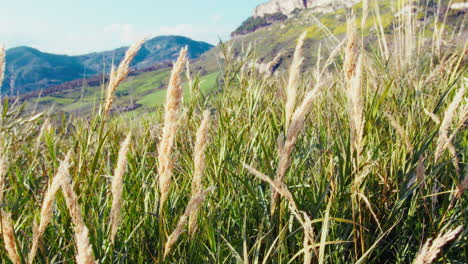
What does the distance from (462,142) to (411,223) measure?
151cm

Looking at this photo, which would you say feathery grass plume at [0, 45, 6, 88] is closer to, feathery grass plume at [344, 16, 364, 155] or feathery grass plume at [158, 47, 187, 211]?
feathery grass plume at [158, 47, 187, 211]

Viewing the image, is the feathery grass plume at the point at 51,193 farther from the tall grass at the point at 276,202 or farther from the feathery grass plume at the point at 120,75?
the feathery grass plume at the point at 120,75

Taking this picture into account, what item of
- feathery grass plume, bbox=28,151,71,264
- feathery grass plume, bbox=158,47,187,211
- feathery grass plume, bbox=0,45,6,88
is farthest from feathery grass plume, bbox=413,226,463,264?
feathery grass plume, bbox=0,45,6,88

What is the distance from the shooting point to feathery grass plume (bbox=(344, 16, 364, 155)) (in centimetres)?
107

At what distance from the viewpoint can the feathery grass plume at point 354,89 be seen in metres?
1.07

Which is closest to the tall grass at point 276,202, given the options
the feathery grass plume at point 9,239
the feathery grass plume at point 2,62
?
the feathery grass plume at point 9,239

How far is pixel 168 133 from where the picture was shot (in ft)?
3.18

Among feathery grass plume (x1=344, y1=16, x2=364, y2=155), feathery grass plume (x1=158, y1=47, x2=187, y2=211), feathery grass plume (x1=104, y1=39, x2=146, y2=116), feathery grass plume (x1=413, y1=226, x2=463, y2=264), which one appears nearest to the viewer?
feathery grass plume (x1=413, y1=226, x2=463, y2=264)

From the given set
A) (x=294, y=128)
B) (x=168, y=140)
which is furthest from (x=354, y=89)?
(x=168, y=140)

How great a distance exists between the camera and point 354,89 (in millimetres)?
1078

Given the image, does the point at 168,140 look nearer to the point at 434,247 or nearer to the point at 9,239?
the point at 9,239

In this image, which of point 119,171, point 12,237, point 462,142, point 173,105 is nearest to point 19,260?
point 12,237

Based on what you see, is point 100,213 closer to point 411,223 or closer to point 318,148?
point 318,148

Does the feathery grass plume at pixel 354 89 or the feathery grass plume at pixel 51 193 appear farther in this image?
the feathery grass plume at pixel 354 89
